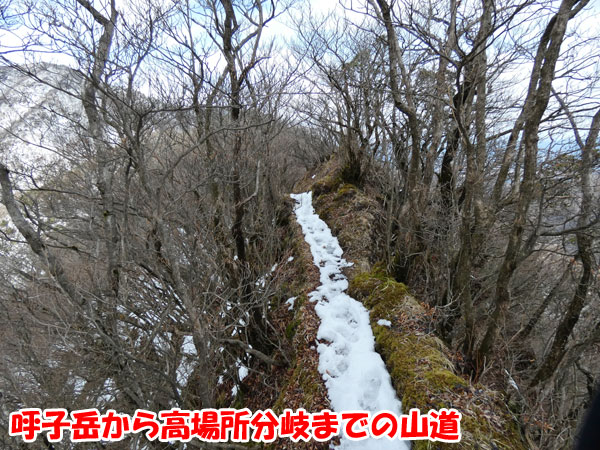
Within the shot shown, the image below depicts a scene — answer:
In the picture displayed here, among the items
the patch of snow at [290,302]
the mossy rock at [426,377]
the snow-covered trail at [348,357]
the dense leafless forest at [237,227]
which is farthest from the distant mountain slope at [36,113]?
the mossy rock at [426,377]

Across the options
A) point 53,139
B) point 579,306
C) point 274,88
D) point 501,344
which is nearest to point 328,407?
point 501,344

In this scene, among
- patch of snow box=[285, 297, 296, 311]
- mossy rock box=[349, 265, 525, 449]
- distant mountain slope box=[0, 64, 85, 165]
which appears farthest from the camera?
patch of snow box=[285, 297, 296, 311]

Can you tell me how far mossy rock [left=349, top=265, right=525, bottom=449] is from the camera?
2215mm

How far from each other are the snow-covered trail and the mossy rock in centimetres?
12

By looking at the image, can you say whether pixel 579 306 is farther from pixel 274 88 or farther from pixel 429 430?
pixel 274 88

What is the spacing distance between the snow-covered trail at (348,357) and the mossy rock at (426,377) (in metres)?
0.12

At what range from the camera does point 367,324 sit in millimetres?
3820

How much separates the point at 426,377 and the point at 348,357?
3.16 ft

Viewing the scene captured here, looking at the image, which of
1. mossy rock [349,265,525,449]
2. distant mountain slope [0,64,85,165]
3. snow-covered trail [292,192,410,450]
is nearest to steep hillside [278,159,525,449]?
A: mossy rock [349,265,525,449]

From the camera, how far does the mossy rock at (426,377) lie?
221cm

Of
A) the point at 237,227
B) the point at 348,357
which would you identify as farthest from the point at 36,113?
the point at 348,357

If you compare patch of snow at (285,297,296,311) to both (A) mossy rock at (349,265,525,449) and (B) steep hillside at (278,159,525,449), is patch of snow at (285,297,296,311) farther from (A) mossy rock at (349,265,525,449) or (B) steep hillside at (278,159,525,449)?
(A) mossy rock at (349,265,525,449)

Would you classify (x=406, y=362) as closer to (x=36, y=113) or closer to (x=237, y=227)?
(x=237, y=227)

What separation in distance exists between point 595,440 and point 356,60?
718 cm
